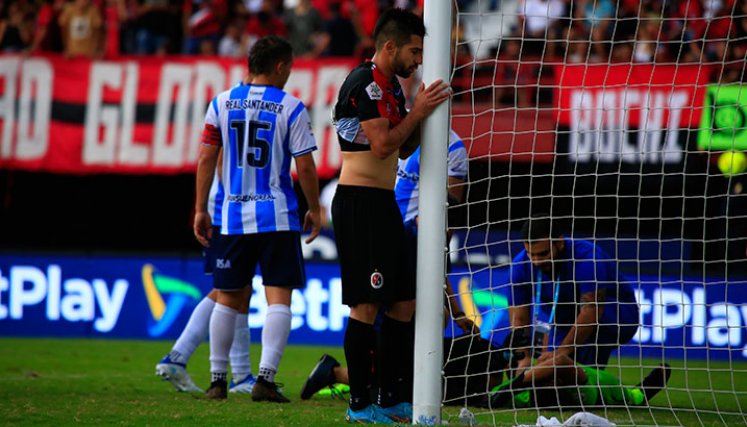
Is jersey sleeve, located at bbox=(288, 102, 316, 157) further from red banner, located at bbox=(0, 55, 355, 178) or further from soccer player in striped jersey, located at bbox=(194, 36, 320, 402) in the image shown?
red banner, located at bbox=(0, 55, 355, 178)

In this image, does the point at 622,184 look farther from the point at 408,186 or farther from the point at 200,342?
the point at 200,342

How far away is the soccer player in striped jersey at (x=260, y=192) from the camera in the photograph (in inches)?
268

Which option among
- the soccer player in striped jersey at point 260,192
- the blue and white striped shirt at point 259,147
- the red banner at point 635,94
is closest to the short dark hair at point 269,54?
the soccer player in striped jersey at point 260,192

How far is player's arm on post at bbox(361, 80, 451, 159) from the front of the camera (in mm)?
5473

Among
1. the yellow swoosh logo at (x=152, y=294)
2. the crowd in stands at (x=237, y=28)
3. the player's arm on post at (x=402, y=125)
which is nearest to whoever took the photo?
the player's arm on post at (x=402, y=125)

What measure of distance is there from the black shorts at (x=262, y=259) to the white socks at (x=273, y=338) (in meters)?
0.16

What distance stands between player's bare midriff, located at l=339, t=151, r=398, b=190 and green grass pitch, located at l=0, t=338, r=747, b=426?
1190 millimetres

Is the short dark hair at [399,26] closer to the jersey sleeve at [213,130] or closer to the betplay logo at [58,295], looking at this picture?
the jersey sleeve at [213,130]

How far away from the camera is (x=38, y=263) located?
13109mm

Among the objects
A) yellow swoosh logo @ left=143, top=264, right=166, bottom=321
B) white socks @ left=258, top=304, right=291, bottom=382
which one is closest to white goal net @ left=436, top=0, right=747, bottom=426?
white socks @ left=258, top=304, right=291, bottom=382

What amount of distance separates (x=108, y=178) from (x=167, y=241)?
1113 mm

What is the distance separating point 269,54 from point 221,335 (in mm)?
1713

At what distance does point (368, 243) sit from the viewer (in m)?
5.61

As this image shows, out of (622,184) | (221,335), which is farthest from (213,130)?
(622,184)
